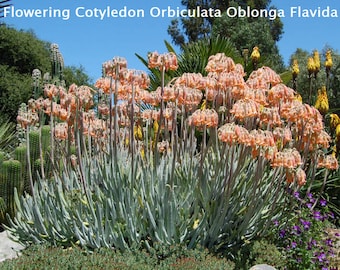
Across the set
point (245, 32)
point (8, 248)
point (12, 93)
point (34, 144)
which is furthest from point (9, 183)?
point (245, 32)

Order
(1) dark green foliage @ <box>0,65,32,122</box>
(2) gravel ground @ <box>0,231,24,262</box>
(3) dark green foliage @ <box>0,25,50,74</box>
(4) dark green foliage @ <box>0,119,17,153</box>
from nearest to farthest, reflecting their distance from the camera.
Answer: (2) gravel ground @ <box>0,231,24,262</box>, (4) dark green foliage @ <box>0,119,17,153</box>, (1) dark green foliage @ <box>0,65,32,122</box>, (3) dark green foliage @ <box>0,25,50,74</box>

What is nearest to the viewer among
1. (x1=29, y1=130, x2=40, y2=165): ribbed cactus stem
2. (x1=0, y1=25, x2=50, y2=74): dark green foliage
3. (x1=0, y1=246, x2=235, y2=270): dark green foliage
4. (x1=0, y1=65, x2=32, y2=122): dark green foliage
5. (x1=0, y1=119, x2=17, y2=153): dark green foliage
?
(x1=0, y1=246, x2=235, y2=270): dark green foliage

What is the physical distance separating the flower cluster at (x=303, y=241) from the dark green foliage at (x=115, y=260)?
1.04 metres

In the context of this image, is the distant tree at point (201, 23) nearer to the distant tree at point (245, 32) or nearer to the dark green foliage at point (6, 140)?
the distant tree at point (245, 32)

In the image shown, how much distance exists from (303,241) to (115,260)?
216 cm

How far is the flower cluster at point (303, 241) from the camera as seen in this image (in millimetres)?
5602

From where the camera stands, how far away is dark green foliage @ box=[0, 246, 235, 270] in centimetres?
445

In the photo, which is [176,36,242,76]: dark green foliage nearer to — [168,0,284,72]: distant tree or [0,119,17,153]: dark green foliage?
[0,119,17,153]: dark green foliage

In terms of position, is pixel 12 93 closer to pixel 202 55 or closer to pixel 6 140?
pixel 6 140

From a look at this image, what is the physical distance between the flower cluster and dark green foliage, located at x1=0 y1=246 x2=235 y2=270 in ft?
3.40

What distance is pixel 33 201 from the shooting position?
5723 mm

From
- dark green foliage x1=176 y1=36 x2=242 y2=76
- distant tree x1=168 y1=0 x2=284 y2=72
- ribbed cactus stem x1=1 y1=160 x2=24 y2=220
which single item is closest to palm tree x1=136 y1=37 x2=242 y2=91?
dark green foliage x1=176 y1=36 x2=242 y2=76

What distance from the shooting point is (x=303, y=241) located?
5.82 m

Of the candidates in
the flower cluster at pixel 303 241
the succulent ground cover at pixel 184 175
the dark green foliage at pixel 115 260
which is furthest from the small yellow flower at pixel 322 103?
the dark green foliage at pixel 115 260
